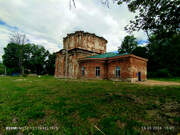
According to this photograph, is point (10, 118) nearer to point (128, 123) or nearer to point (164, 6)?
point (128, 123)

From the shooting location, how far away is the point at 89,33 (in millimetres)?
26125

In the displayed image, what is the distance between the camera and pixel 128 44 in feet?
130

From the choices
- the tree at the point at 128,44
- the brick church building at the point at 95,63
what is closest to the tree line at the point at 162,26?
the brick church building at the point at 95,63

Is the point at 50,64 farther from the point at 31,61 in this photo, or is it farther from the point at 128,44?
the point at 128,44

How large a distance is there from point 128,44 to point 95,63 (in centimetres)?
2904

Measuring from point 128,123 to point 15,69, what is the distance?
191 ft

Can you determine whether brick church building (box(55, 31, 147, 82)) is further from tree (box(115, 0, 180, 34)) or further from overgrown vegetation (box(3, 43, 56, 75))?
overgrown vegetation (box(3, 43, 56, 75))

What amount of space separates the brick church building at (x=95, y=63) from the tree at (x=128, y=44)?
1441 centimetres

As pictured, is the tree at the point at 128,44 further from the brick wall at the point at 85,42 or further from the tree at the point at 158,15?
the tree at the point at 158,15

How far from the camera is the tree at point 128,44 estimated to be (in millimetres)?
38431

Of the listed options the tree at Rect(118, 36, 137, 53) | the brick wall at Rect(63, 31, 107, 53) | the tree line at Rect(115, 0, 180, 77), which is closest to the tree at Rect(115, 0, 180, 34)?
the tree line at Rect(115, 0, 180, 77)

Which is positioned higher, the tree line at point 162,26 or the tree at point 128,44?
the tree at point 128,44

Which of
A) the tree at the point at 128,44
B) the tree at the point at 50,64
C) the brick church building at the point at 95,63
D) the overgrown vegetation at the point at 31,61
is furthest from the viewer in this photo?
the tree at the point at 50,64

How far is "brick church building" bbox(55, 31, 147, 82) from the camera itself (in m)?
14.9
